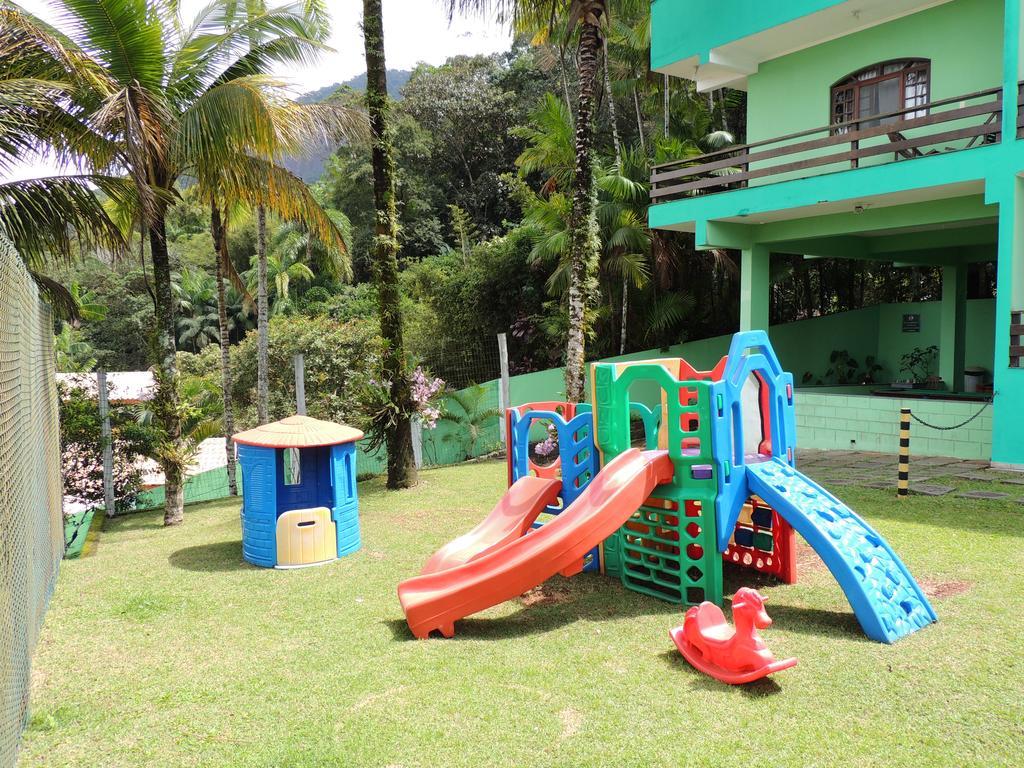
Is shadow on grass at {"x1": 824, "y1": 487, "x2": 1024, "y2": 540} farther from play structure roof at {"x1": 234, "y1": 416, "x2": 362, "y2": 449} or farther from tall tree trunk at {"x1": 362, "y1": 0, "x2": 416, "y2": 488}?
tall tree trunk at {"x1": 362, "y1": 0, "x2": 416, "y2": 488}

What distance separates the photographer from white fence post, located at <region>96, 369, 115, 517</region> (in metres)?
10.9

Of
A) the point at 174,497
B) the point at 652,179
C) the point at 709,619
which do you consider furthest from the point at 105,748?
the point at 652,179

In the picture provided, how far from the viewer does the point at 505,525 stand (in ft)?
21.9

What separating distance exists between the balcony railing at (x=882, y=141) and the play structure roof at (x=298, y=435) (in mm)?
9280

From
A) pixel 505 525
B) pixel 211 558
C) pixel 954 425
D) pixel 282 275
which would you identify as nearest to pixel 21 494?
pixel 211 558

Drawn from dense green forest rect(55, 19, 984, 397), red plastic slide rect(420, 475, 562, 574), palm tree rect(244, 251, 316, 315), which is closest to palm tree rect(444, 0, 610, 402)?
dense green forest rect(55, 19, 984, 397)

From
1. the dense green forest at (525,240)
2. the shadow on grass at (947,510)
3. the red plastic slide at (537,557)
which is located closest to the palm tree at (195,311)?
the dense green forest at (525,240)

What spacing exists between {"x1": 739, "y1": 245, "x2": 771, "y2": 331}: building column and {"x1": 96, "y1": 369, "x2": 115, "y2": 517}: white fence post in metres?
11.4

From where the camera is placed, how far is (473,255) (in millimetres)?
20719

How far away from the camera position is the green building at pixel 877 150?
1070cm

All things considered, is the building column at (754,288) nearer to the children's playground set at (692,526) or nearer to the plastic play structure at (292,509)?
the children's playground set at (692,526)

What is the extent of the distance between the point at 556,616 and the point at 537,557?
0.66 meters

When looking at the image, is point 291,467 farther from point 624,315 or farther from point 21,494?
point 624,315

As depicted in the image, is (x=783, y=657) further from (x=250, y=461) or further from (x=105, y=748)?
(x=250, y=461)
